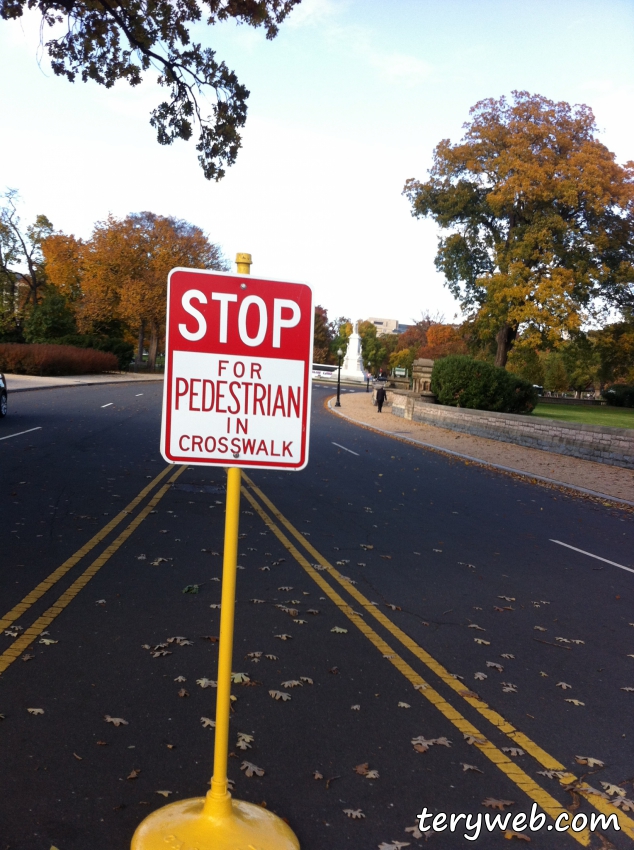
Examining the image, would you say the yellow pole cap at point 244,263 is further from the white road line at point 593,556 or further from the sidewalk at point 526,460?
the sidewalk at point 526,460

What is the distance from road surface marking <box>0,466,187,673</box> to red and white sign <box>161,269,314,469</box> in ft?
9.18

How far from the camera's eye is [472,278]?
4522cm

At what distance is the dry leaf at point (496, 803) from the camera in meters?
3.78

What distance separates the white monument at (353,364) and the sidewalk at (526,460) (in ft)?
156

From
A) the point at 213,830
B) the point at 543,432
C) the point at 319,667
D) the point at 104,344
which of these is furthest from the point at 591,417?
the point at 104,344

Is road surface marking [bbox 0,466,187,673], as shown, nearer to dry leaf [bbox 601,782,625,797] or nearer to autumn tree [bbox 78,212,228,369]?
dry leaf [bbox 601,782,625,797]

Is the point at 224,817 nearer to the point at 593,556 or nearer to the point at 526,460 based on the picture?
the point at 593,556

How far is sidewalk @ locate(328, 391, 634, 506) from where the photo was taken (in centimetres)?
1684

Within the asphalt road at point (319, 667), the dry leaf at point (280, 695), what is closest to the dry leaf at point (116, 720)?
the asphalt road at point (319, 667)

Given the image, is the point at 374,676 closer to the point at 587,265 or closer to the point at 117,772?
the point at 117,772

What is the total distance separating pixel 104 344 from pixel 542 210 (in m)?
37.2

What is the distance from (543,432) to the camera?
78.8ft

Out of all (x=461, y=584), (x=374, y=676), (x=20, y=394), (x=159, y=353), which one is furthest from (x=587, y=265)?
(x=159, y=353)

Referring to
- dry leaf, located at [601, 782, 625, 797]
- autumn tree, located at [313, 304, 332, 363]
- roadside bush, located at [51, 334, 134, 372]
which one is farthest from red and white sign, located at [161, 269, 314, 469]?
autumn tree, located at [313, 304, 332, 363]
